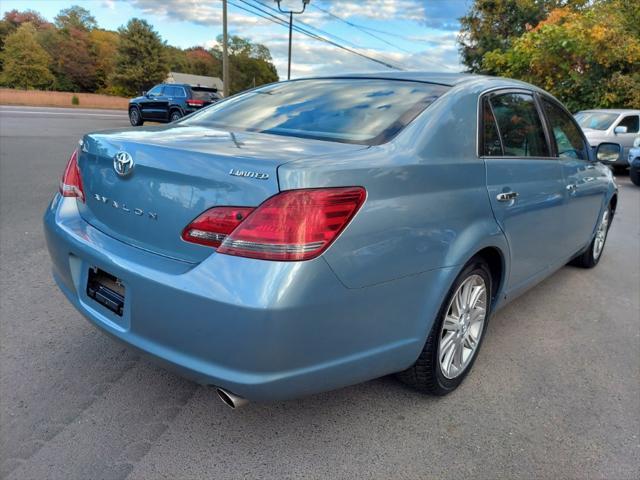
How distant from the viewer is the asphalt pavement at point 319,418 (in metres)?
2.12

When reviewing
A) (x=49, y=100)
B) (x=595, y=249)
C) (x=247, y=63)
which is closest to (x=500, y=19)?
(x=595, y=249)

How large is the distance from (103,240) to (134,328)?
44 centimetres

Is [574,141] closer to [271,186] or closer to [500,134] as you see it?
[500,134]

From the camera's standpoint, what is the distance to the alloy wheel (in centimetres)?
258

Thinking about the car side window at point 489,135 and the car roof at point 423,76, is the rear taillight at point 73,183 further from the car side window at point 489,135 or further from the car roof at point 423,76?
the car side window at point 489,135

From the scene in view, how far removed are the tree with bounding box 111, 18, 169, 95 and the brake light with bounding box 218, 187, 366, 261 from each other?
67673 millimetres

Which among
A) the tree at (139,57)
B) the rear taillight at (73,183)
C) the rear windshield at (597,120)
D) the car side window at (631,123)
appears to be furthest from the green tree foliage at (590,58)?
the tree at (139,57)

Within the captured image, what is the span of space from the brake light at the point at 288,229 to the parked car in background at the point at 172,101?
1922 centimetres

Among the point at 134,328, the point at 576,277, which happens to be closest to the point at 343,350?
the point at 134,328

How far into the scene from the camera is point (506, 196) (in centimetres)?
276

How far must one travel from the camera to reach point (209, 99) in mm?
20984

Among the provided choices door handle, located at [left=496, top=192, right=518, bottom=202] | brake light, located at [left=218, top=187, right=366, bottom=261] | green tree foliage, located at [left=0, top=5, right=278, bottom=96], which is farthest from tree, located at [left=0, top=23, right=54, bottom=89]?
brake light, located at [left=218, top=187, right=366, bottom=261]

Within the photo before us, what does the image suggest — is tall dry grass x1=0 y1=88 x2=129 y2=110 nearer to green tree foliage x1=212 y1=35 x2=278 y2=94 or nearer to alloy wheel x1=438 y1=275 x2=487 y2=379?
green tree foliage x1=212 y1=35 x2=278 y2=94

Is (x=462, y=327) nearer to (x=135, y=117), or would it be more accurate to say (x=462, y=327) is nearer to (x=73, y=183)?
(x=73, y=183)
